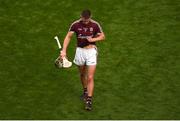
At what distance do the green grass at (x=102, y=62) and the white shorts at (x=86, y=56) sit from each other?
1.09m

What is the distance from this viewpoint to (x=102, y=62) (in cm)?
1473

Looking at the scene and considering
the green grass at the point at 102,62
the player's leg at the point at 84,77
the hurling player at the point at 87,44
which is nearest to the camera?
the hurling player at the point at 87,44

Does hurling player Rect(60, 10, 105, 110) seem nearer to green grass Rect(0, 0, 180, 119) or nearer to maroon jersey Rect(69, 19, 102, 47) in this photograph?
maroon jersey Rect(69, 19, 102, 47)

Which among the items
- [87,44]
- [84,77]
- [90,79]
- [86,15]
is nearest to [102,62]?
[84,77]

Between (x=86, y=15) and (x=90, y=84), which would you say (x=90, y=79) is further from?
(x=86, y=15)

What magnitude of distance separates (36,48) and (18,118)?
3302 mm

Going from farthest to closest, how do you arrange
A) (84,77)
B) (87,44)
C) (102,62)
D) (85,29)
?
(102,62)
(84,77)
(87,44)
(85,29)

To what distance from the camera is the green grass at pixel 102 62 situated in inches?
506

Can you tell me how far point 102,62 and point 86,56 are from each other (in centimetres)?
210

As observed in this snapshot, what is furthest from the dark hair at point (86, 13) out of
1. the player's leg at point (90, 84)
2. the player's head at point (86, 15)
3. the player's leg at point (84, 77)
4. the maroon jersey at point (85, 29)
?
the player's leg at point (84, 77)

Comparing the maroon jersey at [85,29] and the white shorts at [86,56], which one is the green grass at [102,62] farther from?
the maroon jersey at [85,29]

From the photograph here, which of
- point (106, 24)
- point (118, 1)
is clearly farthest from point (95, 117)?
point (118, 1)

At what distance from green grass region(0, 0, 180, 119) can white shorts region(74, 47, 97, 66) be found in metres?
1.09

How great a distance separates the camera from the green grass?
12844mm
